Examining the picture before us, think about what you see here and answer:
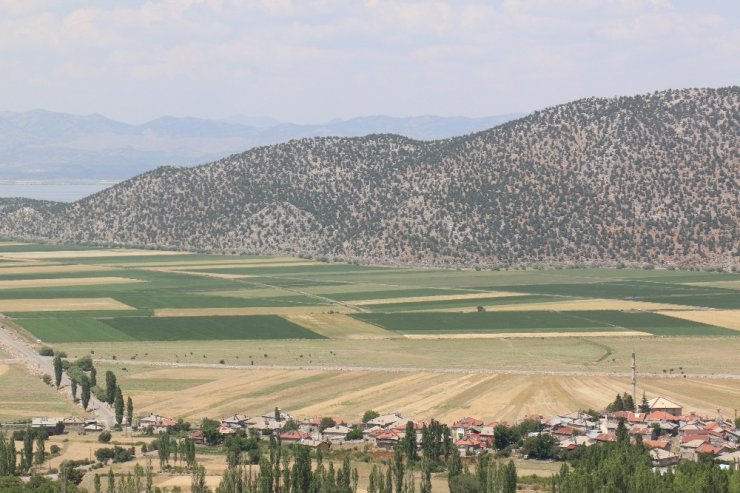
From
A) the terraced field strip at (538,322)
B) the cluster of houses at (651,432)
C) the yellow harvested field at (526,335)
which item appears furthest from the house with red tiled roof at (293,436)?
the terraced field strip at (538,322)

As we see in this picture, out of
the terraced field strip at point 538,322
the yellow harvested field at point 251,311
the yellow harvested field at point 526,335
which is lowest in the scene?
the yellow harvested field at point 526,335

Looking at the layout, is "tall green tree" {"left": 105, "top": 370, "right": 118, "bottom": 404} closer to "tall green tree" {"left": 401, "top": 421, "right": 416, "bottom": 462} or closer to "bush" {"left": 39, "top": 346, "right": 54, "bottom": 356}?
"bush" {"left": 39, "top": 346, "right": 54, "bottom": 356}

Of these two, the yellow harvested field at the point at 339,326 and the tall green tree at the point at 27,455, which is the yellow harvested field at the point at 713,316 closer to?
the yellow harvested field at the point at 339,326

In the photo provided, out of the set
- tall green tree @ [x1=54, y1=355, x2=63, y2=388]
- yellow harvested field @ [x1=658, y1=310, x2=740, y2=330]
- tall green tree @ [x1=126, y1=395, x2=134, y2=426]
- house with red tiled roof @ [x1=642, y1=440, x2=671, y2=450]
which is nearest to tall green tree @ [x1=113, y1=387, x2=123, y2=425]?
tall green tree @ [x1=126, y1=395, x2=134, y2=426]

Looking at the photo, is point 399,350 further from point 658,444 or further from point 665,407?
point 658,444

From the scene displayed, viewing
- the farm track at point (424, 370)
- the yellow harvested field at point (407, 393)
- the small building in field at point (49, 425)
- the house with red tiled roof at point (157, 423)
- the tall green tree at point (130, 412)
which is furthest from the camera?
the farm track at point (424, 370)

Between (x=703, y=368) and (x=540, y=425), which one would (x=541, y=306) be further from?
(x=540, y=425)

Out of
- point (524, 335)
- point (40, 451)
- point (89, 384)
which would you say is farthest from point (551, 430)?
point (524, 335)
